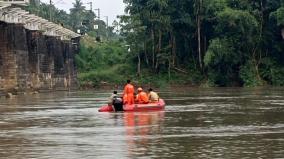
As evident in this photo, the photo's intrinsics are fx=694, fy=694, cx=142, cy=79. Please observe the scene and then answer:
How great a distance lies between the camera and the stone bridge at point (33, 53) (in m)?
55.9

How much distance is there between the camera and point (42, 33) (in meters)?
70.6

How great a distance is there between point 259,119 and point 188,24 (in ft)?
190

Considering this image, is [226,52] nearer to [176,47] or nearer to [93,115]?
[176,47]

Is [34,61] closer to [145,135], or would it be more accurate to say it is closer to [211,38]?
[211,38]

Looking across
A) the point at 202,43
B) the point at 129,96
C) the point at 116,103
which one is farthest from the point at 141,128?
the point at 202,43

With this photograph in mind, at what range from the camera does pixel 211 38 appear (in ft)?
276

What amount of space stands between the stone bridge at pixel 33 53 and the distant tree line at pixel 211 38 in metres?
8.39

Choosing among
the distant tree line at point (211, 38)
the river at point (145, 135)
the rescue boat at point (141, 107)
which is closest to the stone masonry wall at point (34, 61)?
the distant tree line at point (211, 38)

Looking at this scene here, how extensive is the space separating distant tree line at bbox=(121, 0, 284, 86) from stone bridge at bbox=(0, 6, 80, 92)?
8.39 metres

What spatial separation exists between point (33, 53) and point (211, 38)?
2540 centimetres

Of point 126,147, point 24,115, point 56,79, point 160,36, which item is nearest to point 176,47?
point 160,36

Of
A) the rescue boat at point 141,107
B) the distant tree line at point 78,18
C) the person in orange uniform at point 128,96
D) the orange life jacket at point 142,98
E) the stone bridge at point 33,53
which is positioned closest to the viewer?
the rescue boat at point 141,107

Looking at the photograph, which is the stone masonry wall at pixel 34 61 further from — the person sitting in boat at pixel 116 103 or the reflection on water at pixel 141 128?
the reflection on water at pixel 141 128

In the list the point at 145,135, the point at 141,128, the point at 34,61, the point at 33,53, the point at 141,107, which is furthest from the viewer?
the point at 34,61
